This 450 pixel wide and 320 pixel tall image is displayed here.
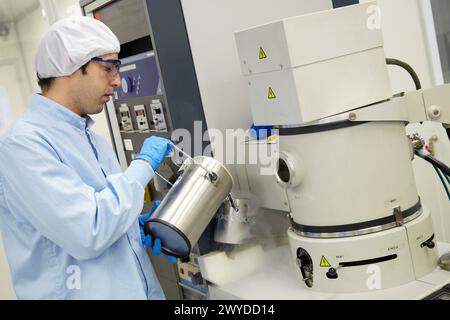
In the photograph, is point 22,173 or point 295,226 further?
point 295,226

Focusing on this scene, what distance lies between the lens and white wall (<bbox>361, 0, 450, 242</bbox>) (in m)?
2.25

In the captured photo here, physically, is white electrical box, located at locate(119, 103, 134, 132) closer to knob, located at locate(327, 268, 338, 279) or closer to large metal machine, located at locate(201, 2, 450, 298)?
large metal machine, located at locate(201, 2, 450, 298)

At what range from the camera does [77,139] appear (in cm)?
143

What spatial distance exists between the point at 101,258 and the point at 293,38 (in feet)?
2.62

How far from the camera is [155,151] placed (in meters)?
1.50

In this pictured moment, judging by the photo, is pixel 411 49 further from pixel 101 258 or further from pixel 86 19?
pixel 101 258

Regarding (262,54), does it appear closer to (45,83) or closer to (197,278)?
(45,83)

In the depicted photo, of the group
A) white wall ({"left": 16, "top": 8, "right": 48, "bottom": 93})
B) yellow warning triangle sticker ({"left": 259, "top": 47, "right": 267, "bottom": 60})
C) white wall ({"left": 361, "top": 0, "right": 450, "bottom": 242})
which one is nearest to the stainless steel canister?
yellow warning triangle sticker ({"left": 259, "top": 47, "right": 267, "bottom": 60})

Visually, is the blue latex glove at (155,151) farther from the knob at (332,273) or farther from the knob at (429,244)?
the knob at (429,244)

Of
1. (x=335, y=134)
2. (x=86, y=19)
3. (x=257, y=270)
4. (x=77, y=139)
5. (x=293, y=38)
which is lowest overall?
(x=257, y=270)

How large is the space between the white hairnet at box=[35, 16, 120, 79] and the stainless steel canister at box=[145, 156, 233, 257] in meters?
0.42

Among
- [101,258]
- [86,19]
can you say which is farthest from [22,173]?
[86,19]

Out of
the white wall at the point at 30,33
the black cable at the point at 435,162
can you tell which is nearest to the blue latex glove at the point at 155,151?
the black cable at the point at 435,162

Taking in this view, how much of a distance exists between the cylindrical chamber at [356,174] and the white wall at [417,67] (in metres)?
0.97
